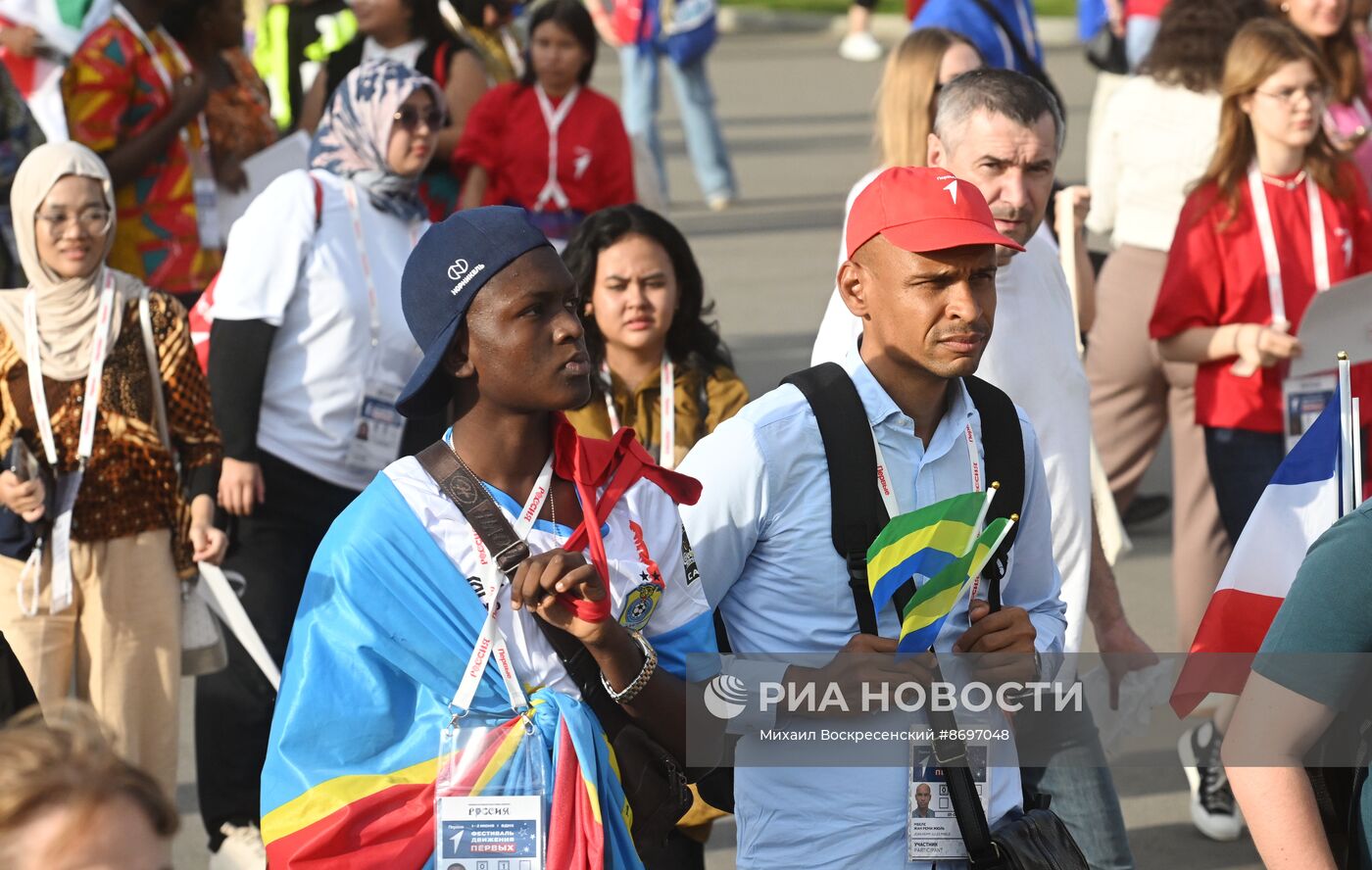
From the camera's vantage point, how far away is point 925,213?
3428 millimetres

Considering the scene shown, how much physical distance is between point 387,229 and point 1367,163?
151 inches

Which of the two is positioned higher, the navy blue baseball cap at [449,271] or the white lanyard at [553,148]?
the navy blue baseball cap at [449,271]

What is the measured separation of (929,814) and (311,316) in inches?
110

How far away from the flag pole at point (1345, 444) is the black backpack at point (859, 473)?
691mm

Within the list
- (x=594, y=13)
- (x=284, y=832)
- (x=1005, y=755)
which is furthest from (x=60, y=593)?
(x=594, y=13)

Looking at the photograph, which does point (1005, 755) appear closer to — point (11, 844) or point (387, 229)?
point (11, 844)

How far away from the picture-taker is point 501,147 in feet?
27.4

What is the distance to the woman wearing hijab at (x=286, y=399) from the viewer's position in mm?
5449

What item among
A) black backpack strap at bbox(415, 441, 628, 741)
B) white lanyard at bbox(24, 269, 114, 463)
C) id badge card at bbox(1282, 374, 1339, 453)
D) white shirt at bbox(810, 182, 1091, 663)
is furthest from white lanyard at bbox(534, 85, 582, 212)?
black backpack strap at bbox(415, 441, 628, 741)

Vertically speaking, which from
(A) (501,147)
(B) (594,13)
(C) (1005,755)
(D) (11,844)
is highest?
(D) (11,844)

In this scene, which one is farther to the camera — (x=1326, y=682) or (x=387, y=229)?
(x=387, y=229)

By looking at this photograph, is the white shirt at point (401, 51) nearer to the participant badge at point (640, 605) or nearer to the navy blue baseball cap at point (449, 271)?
the navy blue baseball cap at point (449, 271)

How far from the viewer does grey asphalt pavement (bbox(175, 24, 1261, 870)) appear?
6059mm

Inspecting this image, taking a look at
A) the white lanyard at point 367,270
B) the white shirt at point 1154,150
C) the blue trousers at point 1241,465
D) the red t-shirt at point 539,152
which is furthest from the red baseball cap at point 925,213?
the red t-shirt at point 539,152
